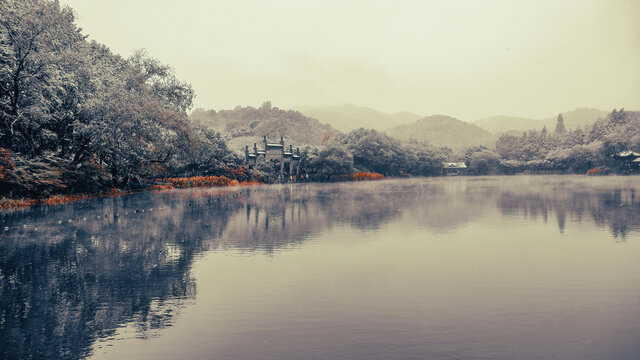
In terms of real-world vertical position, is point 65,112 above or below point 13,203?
above

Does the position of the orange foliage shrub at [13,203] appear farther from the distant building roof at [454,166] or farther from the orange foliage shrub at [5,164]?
the distant building roof at [454,166]

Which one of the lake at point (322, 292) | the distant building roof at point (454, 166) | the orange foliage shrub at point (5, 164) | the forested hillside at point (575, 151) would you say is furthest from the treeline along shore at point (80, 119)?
the forested hillside at point (575, 151)

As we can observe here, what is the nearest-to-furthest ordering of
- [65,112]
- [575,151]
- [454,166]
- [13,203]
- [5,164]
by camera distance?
1. [5,164]
2. [13,203]
3. [65,112]
4. [575,151]
5. [454,166]

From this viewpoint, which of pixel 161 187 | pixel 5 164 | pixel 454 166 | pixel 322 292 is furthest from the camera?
pixel 454 166

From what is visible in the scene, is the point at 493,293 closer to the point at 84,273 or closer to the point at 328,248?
the point at 328,248

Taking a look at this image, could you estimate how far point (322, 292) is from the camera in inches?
376

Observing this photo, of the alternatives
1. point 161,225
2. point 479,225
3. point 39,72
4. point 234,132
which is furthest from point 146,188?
point 234,132

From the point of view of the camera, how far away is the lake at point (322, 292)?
6633 millimetres

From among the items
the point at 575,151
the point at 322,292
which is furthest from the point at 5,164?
the point at 575,151

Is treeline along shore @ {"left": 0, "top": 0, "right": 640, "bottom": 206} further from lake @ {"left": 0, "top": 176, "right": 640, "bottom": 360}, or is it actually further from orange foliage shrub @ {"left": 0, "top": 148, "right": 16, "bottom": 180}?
lake @ {"left": 0, "top": 176, "right": 640, "bottom": 360}

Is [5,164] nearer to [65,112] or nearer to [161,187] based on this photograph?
[65,112]

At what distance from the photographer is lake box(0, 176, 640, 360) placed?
261 inches

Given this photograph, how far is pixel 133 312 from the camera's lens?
Answer: 8.27 meters

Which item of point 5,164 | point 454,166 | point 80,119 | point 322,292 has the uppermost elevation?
point 80,119
